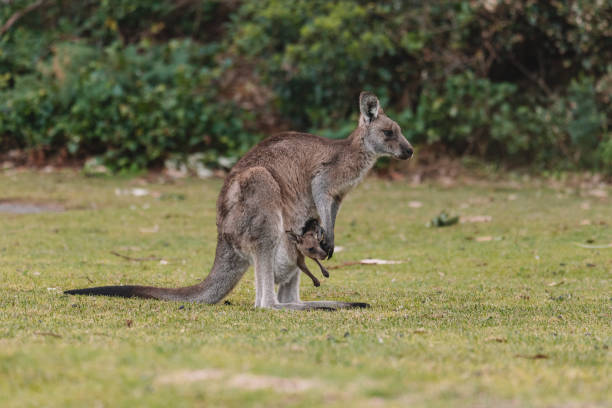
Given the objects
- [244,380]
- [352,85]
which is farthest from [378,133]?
[352,85]

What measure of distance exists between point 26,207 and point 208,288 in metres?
5.47

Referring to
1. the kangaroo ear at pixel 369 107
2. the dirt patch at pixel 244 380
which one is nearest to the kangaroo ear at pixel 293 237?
the kangaroo ear at pixel 369 107

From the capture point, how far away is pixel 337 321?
13.9 ft

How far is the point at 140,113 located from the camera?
12.4 m

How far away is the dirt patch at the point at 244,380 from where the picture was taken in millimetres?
2604

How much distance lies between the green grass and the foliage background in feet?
10.1

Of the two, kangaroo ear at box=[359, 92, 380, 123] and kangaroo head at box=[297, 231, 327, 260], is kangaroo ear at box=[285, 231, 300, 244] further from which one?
kangaroo ear at box=[359, 92, 380, 123]

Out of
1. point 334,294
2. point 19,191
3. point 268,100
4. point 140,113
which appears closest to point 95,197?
point 19,191

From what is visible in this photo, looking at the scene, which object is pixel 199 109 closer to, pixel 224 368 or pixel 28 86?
pixel 28 86

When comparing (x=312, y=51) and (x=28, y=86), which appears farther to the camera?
(x=28, y=86)

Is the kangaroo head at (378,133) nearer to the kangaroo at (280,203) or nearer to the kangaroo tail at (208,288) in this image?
the kangaroo at (280,203)

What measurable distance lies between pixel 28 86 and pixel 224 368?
11.2 metres

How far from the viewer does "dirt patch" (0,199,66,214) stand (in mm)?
9250

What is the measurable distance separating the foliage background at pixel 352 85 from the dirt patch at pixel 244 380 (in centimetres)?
977
